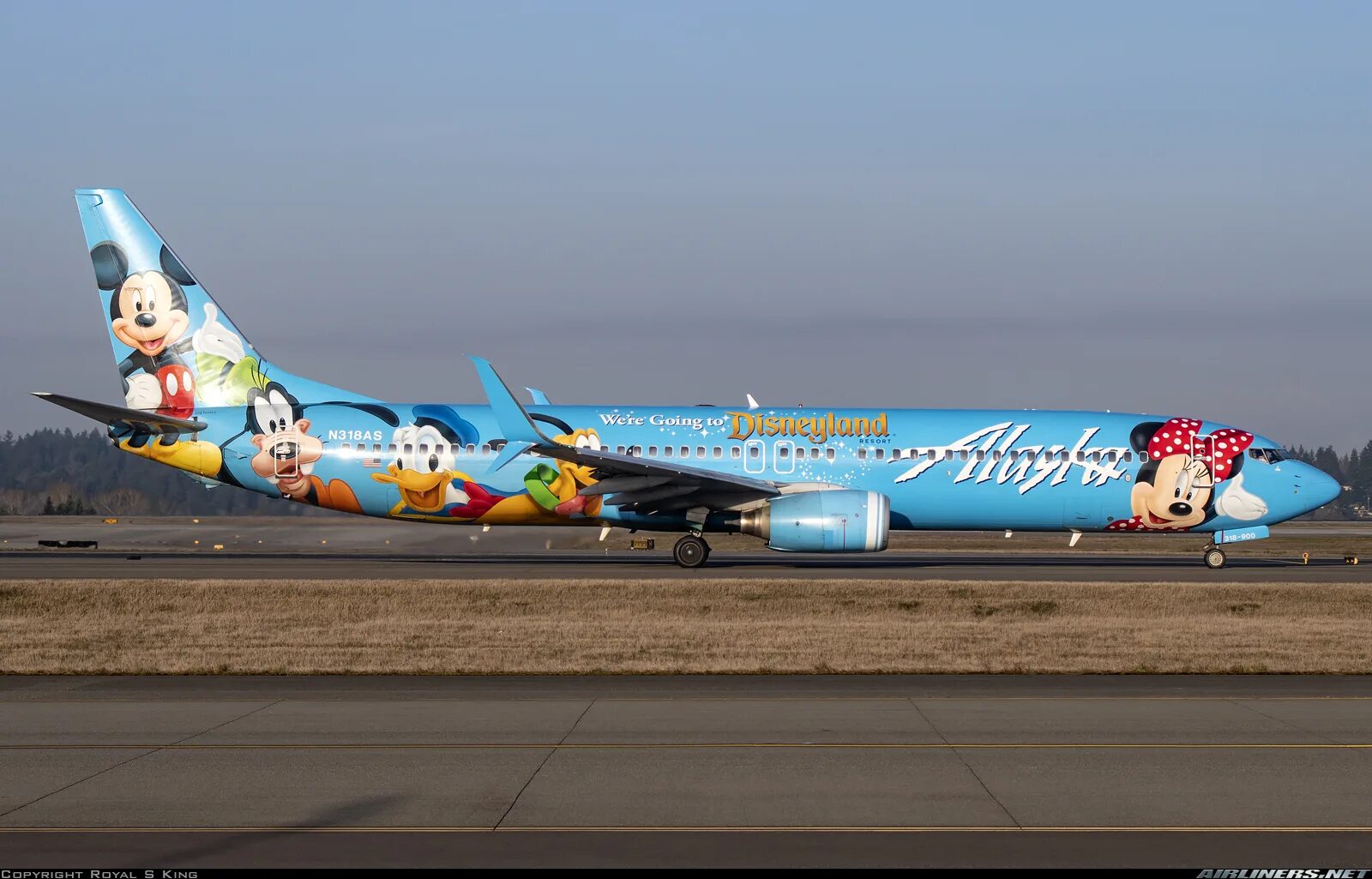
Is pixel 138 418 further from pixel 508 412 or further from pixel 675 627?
pixel 675 627

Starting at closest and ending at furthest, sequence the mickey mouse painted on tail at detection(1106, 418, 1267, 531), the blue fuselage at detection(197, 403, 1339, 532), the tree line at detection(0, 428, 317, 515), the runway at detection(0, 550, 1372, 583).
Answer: the runway at detection(0, 550, 1372, 583)
the blue fuselage at detection(197, 403, 1339, 532)
the mickey mouse painted on tail at detection(1106, 418, 1267, 531)
the tree line at detection(0, 428, 317, 515)

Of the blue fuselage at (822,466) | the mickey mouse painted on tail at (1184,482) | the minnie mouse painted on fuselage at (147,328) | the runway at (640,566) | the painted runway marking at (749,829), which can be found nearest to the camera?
the painted runway marking at (749,829)

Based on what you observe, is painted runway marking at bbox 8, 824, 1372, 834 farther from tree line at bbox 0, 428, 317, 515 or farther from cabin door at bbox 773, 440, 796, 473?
tree line at bbox 0, 428, 317, 515

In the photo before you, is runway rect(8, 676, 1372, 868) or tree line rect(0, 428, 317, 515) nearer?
runway rect(8, 676, 1372, 868)

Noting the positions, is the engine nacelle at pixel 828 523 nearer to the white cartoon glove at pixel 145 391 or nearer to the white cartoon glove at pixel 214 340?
the white cartoon glove at pixel 214 340

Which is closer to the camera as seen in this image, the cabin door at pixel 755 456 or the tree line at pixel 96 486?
the cabin door at pixel 755 456

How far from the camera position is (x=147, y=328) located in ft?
105

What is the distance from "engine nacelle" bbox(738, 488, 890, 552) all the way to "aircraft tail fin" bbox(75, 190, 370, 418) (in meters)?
11.1

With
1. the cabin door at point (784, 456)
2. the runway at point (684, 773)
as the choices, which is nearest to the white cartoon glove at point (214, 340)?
the cabin door at point (784, 456)

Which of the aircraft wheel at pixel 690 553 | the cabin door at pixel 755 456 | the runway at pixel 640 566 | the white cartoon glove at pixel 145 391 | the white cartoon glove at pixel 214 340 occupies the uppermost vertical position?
the white cartoon glove at pixel 214 340

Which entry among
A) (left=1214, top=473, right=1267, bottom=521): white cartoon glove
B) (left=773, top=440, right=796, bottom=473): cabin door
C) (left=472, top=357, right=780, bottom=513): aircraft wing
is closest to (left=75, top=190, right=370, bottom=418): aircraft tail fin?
(left=472, top=357, right=780, bottom=513): aircraft wing

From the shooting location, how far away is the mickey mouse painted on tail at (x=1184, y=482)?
31.4m

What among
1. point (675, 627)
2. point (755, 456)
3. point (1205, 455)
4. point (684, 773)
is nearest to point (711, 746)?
point (684, 773)

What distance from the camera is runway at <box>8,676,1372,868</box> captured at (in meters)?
8.00
